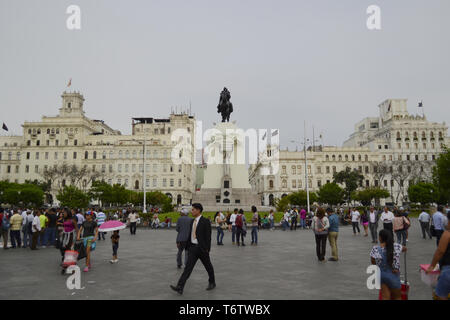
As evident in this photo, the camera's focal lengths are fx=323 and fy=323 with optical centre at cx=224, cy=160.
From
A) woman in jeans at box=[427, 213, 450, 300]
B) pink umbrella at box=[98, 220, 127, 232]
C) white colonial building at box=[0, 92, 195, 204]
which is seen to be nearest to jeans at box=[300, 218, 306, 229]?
pink umbrella at box=[98, 220, 127, 232]

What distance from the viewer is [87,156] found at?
7981 cm

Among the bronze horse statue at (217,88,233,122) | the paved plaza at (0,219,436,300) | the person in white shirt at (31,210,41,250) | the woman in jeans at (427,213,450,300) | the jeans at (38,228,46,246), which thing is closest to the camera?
the woman in jeans at (427,213,450,300)

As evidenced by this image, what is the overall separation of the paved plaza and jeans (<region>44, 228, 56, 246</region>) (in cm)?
232

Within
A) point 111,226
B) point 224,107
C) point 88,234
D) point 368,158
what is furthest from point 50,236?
point 368,158

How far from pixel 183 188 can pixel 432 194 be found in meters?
51.2

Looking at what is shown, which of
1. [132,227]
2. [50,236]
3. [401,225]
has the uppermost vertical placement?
[401,225]

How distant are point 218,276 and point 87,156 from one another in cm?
7899

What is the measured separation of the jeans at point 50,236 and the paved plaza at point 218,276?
2.32m

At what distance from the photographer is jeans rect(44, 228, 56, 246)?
15297mm

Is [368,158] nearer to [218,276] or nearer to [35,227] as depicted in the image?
[35,227]

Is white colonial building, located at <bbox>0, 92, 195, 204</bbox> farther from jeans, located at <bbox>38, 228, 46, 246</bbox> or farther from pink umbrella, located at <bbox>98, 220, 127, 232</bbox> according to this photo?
pink umbrella, located at <bbox>98, 220, 127, 232</bbox>
